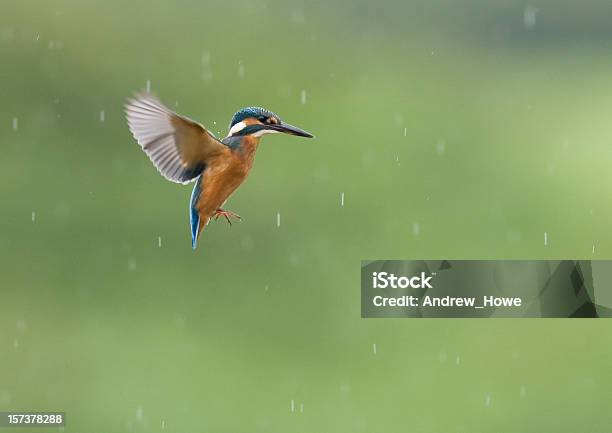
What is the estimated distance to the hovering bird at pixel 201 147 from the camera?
2.33 meters

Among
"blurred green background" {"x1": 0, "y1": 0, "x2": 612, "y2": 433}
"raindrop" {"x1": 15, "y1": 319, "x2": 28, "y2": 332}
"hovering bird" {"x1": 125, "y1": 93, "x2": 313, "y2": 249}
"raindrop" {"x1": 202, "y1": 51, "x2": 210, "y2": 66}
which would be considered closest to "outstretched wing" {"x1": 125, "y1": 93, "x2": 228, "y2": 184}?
"hovering bird" {"x1": 125, "y1": 93, "x2": 313, "y2": 249}

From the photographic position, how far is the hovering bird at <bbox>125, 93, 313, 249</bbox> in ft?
7.65

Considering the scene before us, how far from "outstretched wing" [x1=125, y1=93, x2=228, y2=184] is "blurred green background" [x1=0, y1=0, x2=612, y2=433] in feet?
4.03

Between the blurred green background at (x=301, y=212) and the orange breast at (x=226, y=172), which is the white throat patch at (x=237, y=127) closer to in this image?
the orange breast at (x=226, y=172)

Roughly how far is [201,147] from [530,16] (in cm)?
405

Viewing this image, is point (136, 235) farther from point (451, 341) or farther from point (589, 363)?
point (589, 363)

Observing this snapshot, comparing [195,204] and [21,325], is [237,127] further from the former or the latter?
[21,325]

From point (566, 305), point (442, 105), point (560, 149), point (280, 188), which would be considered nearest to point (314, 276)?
point (280, 188)

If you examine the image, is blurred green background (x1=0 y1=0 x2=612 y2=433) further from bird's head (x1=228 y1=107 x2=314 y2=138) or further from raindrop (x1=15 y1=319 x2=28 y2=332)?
bird's head (x1=228 y1=107 x2=314 y2=138)

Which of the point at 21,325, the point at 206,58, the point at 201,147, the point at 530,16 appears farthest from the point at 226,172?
the point at 530,16

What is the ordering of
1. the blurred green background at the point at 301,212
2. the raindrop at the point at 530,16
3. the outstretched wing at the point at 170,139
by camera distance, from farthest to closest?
the raindrop at the point at 530,16
the blurred green background at the point at 301,212
the outstretched wing at the point at 170,139

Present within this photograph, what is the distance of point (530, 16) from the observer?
5910 mm

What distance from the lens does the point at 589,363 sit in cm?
386

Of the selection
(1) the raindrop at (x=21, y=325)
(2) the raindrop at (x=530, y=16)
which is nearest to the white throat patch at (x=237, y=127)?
(1) the raindrop at (x=21, y=325)
